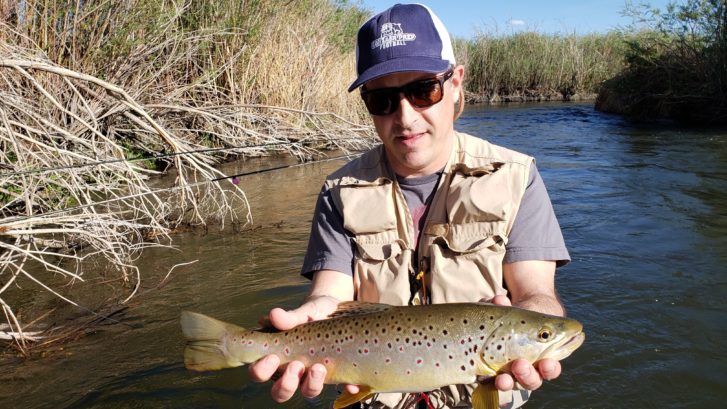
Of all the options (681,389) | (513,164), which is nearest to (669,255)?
(681,389)

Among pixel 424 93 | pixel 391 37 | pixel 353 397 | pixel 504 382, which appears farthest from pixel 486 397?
pixel 391 37

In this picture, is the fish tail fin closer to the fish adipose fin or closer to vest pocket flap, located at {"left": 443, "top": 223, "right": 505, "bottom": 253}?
the fish adipose fin

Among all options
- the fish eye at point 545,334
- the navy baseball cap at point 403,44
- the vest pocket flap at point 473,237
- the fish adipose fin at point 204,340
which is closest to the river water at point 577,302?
the fish adipose fin at point 204,340

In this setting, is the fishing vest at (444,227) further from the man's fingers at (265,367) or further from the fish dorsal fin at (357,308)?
the man's fingers at (265,367)

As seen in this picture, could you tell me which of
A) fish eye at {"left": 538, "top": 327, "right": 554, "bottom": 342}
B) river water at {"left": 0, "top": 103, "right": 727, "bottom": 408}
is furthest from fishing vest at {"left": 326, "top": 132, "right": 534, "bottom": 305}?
river water at {"left": 0, "top": 103, "right": 727, "bottom": 408}

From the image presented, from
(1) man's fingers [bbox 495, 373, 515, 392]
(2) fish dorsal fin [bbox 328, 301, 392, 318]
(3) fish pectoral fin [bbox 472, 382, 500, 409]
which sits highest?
(2) fish dorsal fin [bbox 328, 301, 392, 318]

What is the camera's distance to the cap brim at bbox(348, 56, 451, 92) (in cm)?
256

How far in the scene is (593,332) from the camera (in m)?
4.82

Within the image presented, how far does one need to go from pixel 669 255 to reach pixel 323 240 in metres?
4.94

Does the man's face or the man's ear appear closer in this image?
the man's face

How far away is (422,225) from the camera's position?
9.46ft

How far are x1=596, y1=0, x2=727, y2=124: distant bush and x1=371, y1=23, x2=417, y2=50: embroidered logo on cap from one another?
1770 cm

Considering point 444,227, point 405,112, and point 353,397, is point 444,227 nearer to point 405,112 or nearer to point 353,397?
point 405,112

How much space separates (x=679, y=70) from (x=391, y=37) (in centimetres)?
2008
